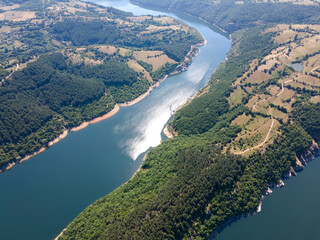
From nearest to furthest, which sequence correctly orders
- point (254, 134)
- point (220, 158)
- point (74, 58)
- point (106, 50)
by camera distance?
point (220, 158)
point (254, 134)
point (74, 58)
point (106, 50)

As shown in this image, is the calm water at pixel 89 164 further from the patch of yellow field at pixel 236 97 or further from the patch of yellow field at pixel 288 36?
the patch of yellow field at pixel 288 36

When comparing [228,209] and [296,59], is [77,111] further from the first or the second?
[296,59]

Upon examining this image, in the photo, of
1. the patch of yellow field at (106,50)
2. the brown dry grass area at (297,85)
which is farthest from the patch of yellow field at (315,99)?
the patch of yellow field at (106,50)

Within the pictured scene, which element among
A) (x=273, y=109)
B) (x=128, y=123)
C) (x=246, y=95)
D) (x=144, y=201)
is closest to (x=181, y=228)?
(x=144, y=201)

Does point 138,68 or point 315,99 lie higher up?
point 315,99

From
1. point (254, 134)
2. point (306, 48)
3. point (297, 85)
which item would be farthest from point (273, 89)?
point (306, 48)

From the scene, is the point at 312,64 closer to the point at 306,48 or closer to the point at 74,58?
the point at 306,48

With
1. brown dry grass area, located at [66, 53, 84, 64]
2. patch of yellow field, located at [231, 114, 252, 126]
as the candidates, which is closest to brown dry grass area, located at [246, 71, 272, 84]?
patch of yellow field, located at [231, 114, 252, 126]
